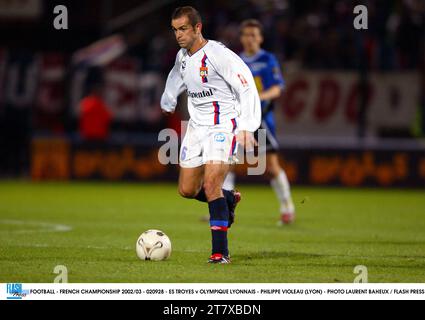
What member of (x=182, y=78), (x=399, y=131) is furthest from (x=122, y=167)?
(x=182, y=78)

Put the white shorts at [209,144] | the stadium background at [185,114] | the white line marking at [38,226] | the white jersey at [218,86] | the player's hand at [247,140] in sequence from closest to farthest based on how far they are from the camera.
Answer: the player's hand at [247,140] < the white jersey at [218,86] < the white shorts at [209,144] < the white line marking at [38,226] < the stadium background at [185,114]

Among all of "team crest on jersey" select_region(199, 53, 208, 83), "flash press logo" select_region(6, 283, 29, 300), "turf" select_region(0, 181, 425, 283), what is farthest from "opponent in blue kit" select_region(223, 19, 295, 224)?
"flash press logo" select_region(6, 283, 29, 300)

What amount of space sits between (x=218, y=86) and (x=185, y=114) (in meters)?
12.0

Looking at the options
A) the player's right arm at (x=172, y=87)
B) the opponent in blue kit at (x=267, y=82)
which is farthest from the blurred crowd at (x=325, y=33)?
the player's right arm at (x=172, y=87)

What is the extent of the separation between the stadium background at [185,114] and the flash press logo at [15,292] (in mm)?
6186

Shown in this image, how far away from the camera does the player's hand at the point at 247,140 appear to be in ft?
24.8

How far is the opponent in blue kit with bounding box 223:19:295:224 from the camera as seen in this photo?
1148 cm

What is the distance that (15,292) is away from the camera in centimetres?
609

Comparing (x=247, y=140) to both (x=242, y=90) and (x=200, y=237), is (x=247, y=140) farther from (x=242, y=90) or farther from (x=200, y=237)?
(x=200, y=237)

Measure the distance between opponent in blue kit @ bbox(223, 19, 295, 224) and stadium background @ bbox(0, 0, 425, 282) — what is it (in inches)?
26.7

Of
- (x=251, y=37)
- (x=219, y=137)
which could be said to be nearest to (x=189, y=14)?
(x=219, y=137)

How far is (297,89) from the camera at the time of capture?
20.5 metres

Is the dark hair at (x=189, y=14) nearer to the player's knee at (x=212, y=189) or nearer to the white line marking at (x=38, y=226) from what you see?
the player's knee at (x=212, y=189)

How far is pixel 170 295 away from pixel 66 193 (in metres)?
11.2
